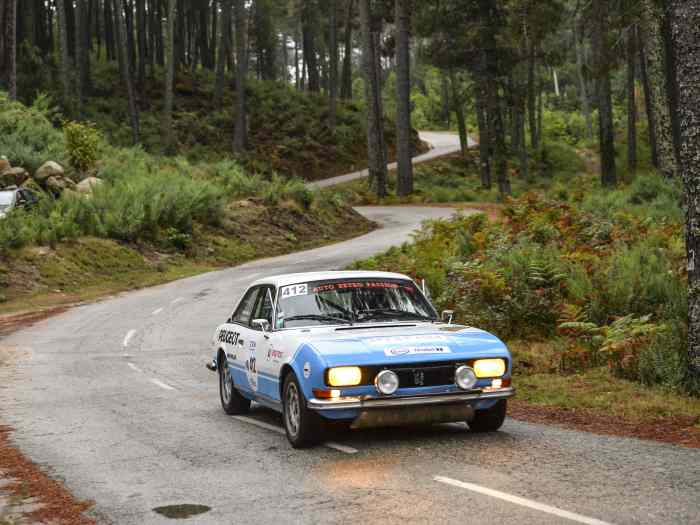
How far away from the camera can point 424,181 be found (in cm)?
6062

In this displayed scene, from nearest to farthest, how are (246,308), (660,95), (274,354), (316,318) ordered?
(274,354)
(316,318)
(246,308)
(660,95)

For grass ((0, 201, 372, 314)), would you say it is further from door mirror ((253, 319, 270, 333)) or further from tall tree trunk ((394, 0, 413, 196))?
door mirror ((253, 319, 270, 333))

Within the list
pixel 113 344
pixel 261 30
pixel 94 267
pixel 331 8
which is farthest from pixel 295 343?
pixel 261 30

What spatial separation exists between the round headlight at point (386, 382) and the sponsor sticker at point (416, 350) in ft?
0.63

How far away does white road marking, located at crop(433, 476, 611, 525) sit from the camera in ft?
20.5

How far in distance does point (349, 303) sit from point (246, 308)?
1871 millimetres

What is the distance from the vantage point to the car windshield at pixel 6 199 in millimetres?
29797

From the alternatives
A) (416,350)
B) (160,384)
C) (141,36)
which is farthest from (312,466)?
(141,36)

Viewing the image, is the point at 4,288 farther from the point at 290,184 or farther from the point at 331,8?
the point at 331,8

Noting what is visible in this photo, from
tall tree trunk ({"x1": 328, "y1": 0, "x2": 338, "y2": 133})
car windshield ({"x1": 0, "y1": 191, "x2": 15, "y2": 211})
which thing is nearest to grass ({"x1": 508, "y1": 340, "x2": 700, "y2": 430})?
car windshield ({"x1": 0, "y1": 191, "x2": 15, "y2": 211})

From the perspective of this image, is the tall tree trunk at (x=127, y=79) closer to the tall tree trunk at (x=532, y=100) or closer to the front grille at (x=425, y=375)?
the tall tree trunk at (x=532, y=100)

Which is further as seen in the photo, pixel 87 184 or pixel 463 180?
pixel 463 180

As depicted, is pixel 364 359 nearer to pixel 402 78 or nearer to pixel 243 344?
pixel 243 344

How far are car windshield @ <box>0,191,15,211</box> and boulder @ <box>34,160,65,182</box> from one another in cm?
277
